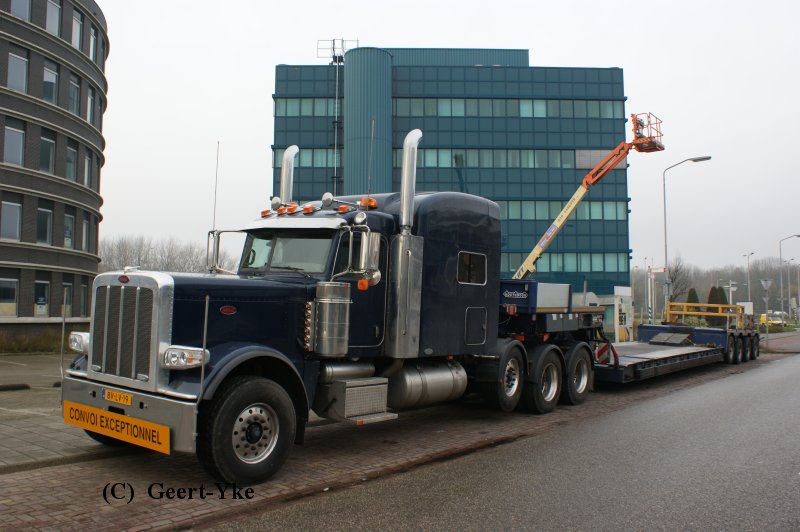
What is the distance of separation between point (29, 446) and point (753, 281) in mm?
111369

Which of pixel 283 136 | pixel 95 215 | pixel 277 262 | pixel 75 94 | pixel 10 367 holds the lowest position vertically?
pixel 10 367

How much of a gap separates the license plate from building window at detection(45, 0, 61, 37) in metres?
28.9

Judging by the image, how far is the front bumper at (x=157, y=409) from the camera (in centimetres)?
527

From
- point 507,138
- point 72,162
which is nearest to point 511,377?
point 72,162

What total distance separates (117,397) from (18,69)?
27405mm

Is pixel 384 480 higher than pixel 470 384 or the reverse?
the reverse

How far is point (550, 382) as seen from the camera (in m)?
10.6

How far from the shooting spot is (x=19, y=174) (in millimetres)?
27000

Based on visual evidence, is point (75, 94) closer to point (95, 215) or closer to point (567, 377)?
point (95, 215)

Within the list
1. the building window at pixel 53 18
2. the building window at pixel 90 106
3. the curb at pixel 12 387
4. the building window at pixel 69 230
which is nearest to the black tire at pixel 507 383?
the curb at pixel 12 387

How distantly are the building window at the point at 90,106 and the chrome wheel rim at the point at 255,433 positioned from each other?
30.8 m

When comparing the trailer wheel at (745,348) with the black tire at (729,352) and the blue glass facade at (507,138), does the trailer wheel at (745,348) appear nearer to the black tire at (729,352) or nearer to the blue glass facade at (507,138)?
the black tire at (729,352)

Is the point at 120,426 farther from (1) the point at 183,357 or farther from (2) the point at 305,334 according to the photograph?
(2) the point at 305,334

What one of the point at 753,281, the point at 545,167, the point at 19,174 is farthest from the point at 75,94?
the point at 753,281
